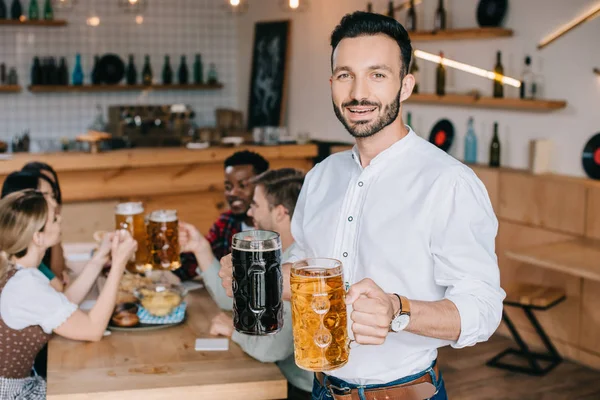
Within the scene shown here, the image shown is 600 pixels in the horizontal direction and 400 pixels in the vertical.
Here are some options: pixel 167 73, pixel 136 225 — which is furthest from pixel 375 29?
pixel 167 73

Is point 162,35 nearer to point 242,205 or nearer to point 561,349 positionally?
point 242,205

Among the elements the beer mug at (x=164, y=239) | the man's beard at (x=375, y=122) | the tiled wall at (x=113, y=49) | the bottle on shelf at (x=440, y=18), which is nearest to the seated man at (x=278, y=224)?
the beer mug at (x=164, y=239)

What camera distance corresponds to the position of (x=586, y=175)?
4699 mm

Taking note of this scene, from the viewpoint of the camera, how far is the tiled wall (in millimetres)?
7797

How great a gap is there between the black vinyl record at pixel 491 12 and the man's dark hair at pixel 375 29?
12.0 ft

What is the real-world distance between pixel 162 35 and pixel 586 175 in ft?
17.2

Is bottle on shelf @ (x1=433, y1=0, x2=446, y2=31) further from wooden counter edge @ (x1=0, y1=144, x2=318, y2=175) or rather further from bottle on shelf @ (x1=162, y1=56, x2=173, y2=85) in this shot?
bottle on shelf @ (x1=162, y1=56, x2=173, y2=85)

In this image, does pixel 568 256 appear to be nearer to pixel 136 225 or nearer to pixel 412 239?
pixel 136 225

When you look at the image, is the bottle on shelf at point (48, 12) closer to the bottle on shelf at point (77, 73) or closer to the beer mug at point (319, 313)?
the bottle on shelf at point (77, 73)

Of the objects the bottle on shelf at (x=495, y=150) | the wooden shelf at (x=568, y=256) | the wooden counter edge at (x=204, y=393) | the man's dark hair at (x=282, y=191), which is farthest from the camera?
the bottle on shelf at (x=495, y=150)

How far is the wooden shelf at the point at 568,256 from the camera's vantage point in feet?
12.6

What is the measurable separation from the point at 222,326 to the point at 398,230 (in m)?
1.17

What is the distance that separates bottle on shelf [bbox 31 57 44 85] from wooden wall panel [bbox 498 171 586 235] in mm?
4938

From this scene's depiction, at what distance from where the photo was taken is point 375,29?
5.43ft
